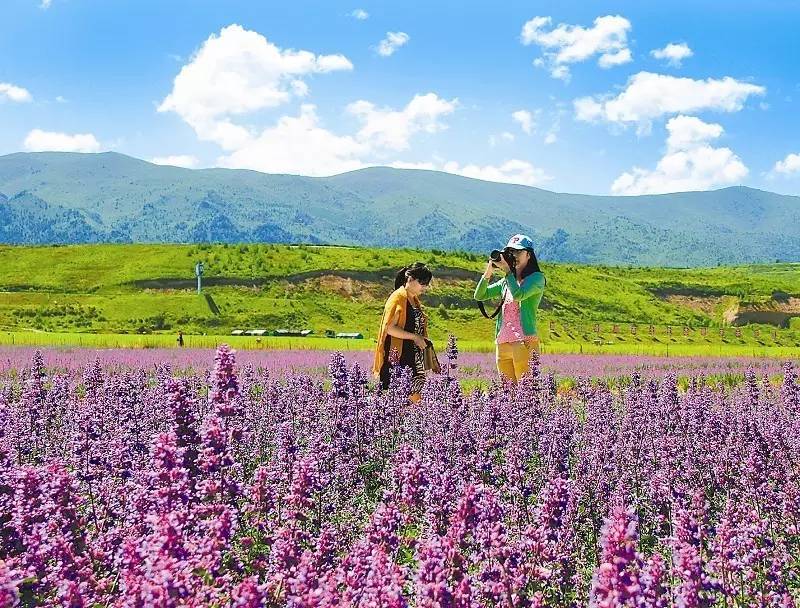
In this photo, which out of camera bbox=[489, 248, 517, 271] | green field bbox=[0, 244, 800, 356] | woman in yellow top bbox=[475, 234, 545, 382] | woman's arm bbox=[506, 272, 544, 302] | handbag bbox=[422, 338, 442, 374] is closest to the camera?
camera bbox=[489, 248, 517, 271]

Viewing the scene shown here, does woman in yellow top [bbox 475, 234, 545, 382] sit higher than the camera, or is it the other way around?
the camera

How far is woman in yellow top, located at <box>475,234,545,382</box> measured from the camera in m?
10.9

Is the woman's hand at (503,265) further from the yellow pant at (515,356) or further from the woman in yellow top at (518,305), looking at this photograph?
the yellow pant at (515,356)

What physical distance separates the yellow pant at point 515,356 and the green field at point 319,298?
81.8ft

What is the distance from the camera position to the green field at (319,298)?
4491 cm

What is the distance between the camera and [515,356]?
36.7ft

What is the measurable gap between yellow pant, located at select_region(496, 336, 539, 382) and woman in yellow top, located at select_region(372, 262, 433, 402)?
1160 mm

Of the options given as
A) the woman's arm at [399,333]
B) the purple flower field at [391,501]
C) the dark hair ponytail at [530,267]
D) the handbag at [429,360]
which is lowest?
the purple flower field at [391,501]

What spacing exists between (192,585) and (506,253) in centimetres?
859

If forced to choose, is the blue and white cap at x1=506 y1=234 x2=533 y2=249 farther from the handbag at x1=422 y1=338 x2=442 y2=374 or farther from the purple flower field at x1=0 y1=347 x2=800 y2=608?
the purple flower field at x1=0 y1=347 x2=800 y2=608

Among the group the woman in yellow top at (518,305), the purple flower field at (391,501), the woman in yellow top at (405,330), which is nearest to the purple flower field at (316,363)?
the woman in yellow top at (405,330)

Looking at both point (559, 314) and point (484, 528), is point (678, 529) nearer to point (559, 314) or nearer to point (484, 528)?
point (484, 528)

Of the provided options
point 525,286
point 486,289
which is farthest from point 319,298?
point 525,286

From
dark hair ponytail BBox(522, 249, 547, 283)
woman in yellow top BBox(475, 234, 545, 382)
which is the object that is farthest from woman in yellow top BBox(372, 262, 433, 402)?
dark hair ponytail BBox(522, 249, 547, 283)
